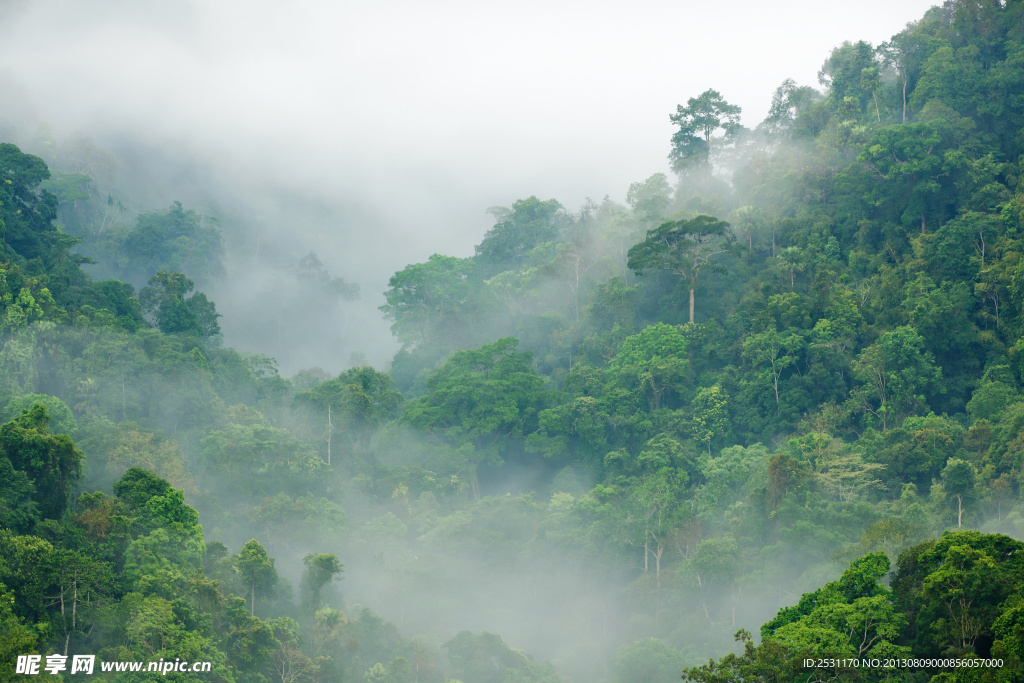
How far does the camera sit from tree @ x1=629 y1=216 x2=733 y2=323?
42.8 meters

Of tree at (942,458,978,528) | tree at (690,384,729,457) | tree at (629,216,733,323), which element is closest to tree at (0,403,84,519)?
tree at (690,384,729,457)

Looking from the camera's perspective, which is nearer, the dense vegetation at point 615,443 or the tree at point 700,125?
the dense vegetation at point 615,443

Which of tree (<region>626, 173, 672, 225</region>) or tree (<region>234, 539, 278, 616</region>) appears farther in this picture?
tree (<region>626, 173, 672, 225</region>)

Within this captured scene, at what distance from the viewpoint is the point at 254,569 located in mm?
30188

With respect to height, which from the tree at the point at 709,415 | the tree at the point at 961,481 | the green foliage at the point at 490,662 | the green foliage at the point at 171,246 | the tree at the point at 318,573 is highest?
the green foliage at the point at 171,246

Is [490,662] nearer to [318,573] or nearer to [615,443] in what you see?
[318,573]

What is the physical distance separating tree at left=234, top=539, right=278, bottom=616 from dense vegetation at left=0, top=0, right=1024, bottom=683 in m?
0.10

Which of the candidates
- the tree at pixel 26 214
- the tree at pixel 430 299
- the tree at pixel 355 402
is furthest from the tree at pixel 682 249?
the tree at pixel 26 214

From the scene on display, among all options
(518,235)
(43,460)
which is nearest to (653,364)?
(518,235)

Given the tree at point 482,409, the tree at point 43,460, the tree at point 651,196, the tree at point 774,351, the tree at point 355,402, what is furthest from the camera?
the tree at point 651,196

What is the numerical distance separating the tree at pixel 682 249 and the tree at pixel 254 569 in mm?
19783

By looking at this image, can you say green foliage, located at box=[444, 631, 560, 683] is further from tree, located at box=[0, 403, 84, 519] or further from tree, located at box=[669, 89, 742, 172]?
tree, located at box=[669, 89, 742, 172]

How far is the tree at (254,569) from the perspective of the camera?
30.2 meters

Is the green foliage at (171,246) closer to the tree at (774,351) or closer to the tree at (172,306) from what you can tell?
the tree at (172,306)
